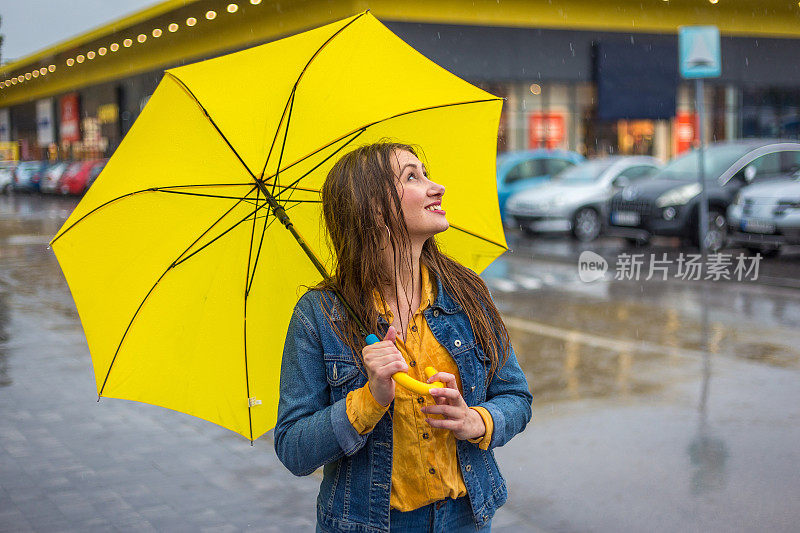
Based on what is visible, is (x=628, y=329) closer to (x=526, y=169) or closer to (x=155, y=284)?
(x=155, y=284)

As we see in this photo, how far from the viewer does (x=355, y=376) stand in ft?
7.36

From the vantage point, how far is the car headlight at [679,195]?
51.6 ft

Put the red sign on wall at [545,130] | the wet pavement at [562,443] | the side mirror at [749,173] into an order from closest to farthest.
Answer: the wet pavement at [562,443] < the side mirror at [749,173] < the red sign on wall at [545,130]

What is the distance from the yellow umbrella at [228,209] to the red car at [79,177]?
36.4 m

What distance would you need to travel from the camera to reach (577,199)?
18562 mm

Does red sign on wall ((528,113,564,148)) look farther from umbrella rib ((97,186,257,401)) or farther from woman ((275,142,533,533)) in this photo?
woman ((275,142,533,533))

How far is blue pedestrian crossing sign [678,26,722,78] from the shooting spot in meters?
12.2

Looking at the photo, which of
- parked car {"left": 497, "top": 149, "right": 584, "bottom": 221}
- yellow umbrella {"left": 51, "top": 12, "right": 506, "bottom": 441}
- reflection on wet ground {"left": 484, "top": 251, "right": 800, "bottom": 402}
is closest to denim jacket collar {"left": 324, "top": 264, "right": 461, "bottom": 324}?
yellow umbrella {"left": 51, "top": 12, "right": 506, "bottom": 441}

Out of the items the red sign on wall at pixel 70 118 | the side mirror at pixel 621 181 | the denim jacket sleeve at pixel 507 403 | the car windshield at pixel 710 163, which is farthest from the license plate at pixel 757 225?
the red sign on wall at pixel 70 118

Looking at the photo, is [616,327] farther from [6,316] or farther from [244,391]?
[244,391]

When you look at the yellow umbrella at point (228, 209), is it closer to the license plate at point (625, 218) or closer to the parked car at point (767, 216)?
the parked car at point (767, 216)

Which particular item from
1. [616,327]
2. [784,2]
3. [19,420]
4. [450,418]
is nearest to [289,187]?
[450,418]

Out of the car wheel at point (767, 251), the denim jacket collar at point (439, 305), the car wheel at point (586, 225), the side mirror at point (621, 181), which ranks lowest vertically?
the car wheel at point (767, 251)

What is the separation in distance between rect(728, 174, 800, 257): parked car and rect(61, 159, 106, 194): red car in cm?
2827
